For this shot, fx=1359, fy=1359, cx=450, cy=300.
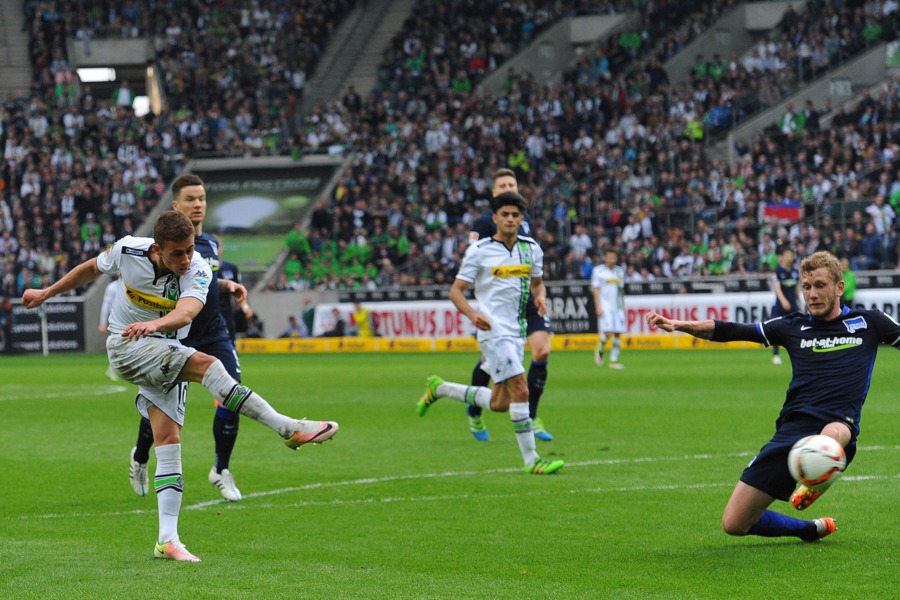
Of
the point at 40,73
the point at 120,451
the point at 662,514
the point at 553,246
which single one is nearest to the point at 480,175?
the point at 553,246

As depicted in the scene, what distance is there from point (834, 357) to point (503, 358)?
4.25 metres

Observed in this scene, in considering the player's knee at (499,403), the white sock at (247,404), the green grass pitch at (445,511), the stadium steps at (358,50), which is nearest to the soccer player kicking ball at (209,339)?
the green grass pitch at (445,511)

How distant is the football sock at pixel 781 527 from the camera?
7.62 m

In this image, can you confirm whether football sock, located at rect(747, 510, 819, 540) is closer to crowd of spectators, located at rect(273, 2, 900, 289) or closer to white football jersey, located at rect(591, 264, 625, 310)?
white football jersey, located at rect(591, 264, 625, 310)

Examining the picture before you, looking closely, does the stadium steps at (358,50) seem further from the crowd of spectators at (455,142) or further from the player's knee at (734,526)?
the player's knee at (734,526)

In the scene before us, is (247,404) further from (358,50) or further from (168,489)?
(358,50)

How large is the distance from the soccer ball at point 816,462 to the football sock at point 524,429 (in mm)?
4377

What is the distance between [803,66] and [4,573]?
37324 millimetres

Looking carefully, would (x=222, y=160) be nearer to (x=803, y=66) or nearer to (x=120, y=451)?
(x=803, y=66)

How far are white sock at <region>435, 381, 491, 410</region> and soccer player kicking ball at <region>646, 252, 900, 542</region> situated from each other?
184 inches

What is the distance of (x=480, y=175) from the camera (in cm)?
4309

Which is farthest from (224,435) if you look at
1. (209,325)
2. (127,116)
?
(127,116)

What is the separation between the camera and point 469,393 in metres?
12.7

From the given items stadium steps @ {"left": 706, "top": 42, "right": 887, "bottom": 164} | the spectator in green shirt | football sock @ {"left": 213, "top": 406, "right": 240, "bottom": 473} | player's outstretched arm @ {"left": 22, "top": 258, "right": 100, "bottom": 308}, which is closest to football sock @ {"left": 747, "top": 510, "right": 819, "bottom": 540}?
player's outstretched arm @ {"left": 22, "top": 258, "right": 100, "bottom": 308}
